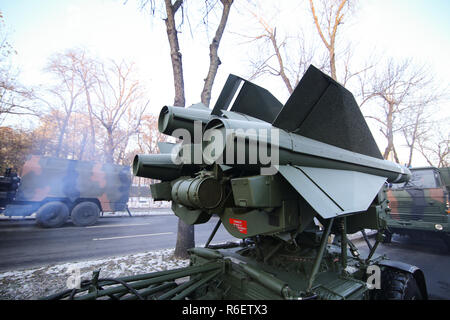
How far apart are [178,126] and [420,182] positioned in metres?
8.62

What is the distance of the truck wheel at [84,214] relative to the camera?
393 inches

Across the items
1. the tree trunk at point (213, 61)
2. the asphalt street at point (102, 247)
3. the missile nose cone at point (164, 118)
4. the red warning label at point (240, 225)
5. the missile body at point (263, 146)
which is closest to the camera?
the missile body at point (263, 146)

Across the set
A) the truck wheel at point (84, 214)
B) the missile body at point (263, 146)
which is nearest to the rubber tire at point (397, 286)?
the missile body at point (263, 146)

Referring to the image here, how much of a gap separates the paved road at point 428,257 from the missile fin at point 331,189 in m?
2.29

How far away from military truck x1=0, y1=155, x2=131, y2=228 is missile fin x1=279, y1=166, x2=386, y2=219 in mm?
10948

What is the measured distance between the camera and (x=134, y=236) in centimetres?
854

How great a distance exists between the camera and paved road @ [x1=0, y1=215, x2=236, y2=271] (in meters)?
5.52

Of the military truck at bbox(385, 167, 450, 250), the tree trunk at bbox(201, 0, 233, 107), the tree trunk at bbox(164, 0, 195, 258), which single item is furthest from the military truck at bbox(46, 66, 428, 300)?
the military truck at bbox(385, 167, 450, 250)

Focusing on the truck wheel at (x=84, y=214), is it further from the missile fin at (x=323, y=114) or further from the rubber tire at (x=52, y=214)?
the missile fin at (x=323, y=114)

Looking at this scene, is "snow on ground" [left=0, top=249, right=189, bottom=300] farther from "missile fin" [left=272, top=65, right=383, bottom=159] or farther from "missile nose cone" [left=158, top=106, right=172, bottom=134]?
"missile fin" [left=272, top=65, right=383, bottom=159]

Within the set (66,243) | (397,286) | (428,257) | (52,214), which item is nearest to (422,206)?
(428,257)

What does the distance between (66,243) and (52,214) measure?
3280 mm

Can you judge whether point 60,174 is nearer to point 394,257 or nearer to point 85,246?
point 85,246
